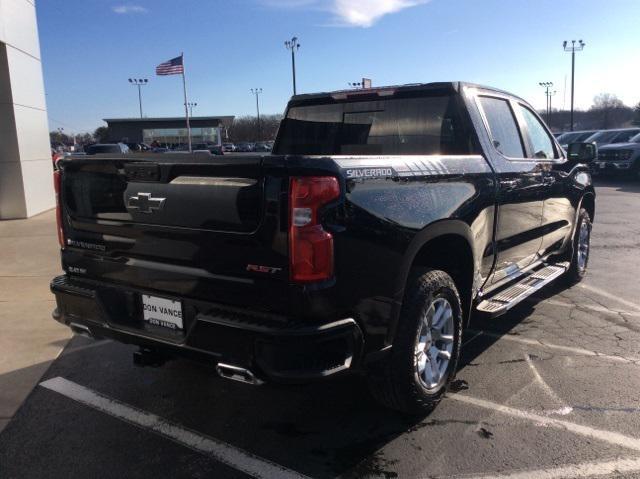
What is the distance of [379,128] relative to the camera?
447 centimetres

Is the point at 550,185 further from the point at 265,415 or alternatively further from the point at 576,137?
the point at 576,137

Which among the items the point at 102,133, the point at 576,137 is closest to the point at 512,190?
the point at 576,137

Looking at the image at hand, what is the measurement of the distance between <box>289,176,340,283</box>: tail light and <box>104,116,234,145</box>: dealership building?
78.7 m

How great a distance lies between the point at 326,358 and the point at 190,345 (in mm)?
743

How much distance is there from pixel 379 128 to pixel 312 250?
2.25 metres

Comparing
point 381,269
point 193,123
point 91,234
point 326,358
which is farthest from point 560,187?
point 193,123

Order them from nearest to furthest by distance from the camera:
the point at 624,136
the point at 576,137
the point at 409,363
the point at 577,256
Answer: the point at 409,363, the point at 577,256, the point at 624,136, the point at 576,137

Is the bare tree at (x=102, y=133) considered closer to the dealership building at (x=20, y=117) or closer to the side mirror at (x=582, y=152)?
the dealership building at (x=20, y=117)

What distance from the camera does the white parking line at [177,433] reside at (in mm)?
2867

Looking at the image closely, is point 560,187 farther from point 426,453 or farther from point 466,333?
point 426,453

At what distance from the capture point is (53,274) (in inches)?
279

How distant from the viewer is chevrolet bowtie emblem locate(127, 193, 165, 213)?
2934mm

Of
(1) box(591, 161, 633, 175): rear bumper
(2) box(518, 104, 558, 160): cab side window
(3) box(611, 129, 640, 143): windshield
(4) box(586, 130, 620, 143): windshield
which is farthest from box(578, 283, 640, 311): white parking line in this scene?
(4) box(586, 130, 620, 143): windshield

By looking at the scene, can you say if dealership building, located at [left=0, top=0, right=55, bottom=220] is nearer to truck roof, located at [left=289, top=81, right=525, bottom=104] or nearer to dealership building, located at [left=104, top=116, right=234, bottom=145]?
truck roof, located at [left=289, top=81, right=525, bottom=104]
